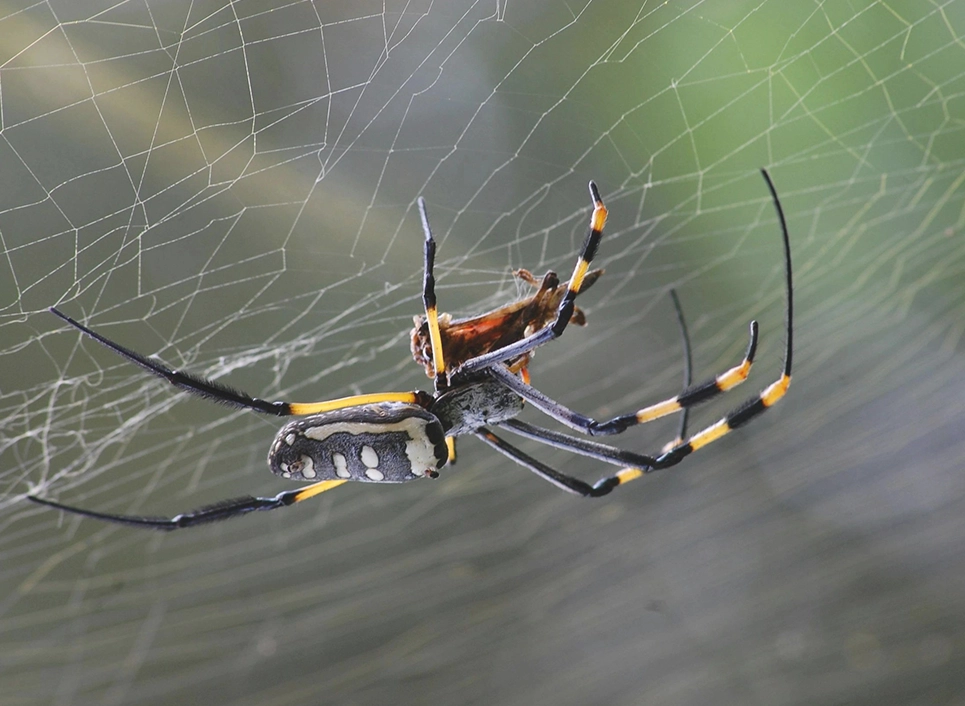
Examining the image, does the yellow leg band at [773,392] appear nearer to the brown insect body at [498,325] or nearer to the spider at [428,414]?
the spider at [428,414]

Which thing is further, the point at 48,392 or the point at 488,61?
the point at 48,392

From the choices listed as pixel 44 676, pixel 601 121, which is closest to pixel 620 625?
pixel 44 676

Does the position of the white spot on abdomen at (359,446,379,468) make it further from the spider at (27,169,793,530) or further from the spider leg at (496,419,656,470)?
the spider leg at (496,419,656,470)

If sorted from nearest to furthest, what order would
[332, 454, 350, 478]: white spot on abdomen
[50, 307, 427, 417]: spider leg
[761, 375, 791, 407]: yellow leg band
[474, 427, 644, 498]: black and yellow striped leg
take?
[50, 307, 427, 417]: spider leg
[332, 454, 350, 478]: white spot on abdomen
[761, 375, 791, 407]: yellow leg band
[474, 427, 644, 498]: black and yellow striped leg

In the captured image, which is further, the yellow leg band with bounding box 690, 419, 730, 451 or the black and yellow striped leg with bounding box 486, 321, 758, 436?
the yellow leg band with bounding box 690, 419, 730, 451

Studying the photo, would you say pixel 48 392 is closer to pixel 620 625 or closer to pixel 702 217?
pixel 702 217

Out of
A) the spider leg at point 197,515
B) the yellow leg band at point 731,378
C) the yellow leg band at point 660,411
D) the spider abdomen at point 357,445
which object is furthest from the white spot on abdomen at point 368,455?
the yellow leg band at point 731,378

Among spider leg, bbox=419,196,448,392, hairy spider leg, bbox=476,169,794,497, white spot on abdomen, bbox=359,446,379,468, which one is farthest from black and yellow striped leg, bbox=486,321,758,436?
white spot on abdomen, bbox=359,446,379,468

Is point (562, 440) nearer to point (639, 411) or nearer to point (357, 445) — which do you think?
point (639, 411)
